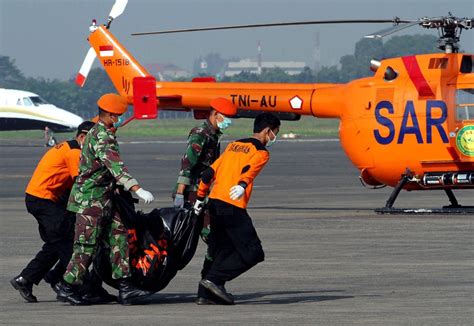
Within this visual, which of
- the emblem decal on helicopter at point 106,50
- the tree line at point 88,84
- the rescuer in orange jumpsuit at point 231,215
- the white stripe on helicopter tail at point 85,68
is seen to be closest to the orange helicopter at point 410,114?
the emblem decal on helicopter at point 106,50

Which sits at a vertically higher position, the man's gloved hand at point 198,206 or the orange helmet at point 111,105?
the orange helmet at point 111,105

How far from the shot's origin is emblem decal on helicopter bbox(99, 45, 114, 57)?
27547 mm

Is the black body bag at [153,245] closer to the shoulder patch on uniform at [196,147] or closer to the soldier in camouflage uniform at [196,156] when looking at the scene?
the soldier in camouflage uniform at [196,156]

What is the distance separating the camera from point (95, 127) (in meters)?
12.6

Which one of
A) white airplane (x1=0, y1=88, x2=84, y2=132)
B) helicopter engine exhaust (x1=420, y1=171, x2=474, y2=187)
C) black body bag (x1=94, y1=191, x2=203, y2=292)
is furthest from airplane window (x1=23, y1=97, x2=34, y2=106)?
black body bag (x1=94, y1=191, x2=203, y2=292)

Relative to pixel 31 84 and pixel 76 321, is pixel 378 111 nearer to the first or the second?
pixel 76 321

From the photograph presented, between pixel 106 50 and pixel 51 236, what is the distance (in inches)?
587

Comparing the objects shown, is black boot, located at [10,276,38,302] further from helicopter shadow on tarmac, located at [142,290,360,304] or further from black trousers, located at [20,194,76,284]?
helicopter shadow on tarmac, located at [142,290,360,304]

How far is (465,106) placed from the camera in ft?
70.8

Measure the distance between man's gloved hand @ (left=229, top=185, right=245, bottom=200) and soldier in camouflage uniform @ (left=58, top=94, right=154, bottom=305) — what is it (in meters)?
0.90

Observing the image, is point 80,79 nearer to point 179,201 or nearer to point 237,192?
point 179,201

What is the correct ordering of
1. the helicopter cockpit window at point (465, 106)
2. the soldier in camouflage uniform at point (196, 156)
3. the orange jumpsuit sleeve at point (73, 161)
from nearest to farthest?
the orange jumpsuit sleeve at point (73, 161) < the soldier in camouflage uniform at point (196, 156) < the helicopter cockpit window at point (465, 106)

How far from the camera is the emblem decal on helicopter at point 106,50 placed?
27.5 m

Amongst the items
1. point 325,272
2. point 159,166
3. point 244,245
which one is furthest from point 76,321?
point 159,166
